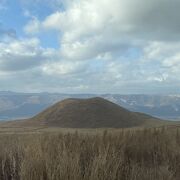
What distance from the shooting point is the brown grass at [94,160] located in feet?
21.9

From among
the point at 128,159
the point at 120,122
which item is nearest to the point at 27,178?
the point at 128,159

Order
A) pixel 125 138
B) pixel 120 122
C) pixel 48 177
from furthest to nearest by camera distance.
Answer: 1. pixel 120 122
2. pixel 125 138
3. pixel 48 177

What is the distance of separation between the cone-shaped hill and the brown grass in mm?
53202

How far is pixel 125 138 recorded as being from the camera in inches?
460

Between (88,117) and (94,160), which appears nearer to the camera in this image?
(94,160)

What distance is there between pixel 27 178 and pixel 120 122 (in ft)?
207

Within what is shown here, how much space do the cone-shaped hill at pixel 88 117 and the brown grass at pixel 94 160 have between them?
175 feet

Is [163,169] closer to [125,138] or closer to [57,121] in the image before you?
[125,138]

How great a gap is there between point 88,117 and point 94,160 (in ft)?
215

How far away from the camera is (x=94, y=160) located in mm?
6961

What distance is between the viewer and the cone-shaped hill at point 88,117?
67.9 metres

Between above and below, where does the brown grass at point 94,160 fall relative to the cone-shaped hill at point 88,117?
above

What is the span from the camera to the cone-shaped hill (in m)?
67.9

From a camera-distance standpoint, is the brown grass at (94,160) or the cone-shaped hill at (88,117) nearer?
the brown grass at (94,160)
